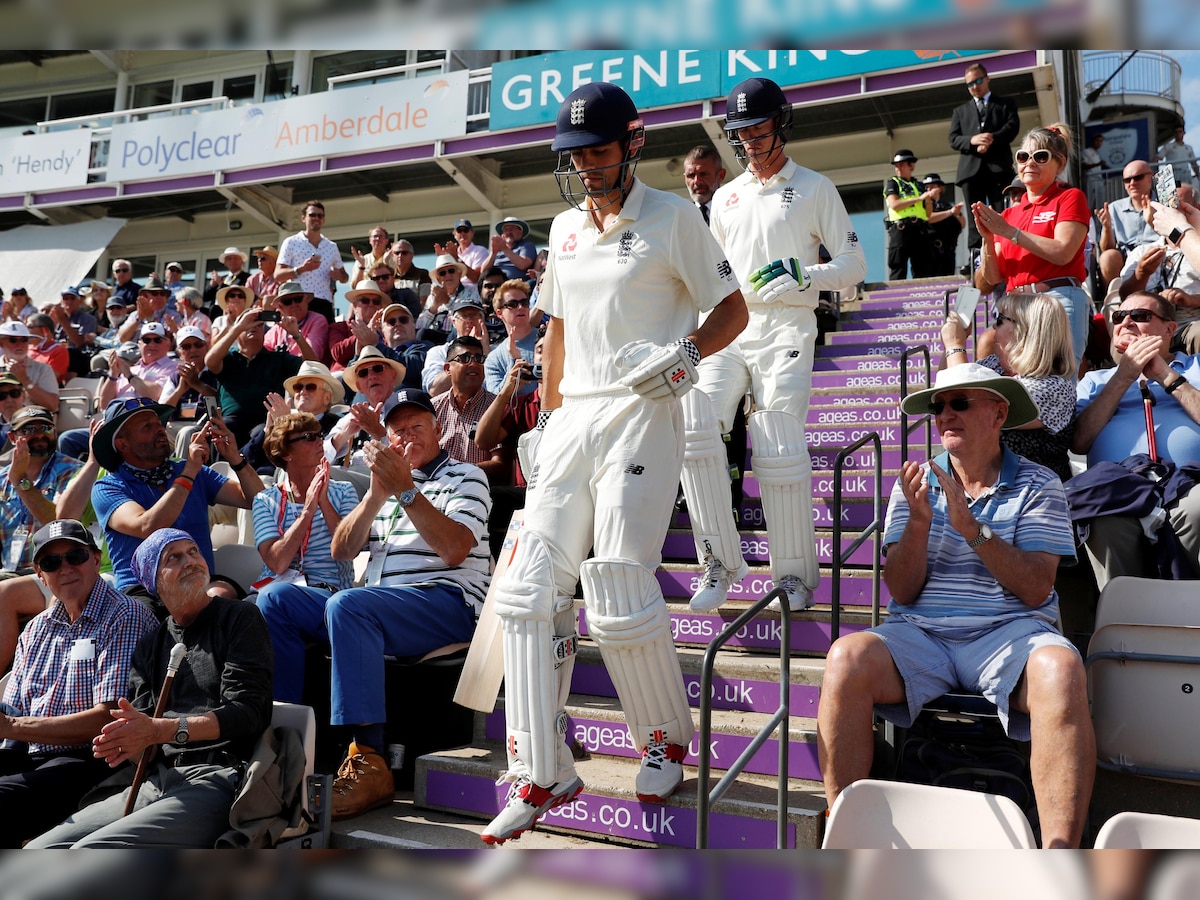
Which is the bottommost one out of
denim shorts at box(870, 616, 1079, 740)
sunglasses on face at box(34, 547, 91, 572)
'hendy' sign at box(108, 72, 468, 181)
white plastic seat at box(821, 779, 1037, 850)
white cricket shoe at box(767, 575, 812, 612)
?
white plastic seat at box(821, 779, 1037, 850)

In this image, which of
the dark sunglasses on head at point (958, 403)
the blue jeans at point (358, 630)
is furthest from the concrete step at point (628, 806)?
the dark sunglasses on head at point (958, 403)

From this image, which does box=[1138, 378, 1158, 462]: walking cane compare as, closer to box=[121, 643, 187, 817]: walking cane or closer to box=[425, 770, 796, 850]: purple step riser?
box=[425, 770, 796, 850]: purple step riser

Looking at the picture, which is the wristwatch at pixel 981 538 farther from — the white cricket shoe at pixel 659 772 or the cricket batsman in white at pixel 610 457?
the white cricket shoe at pixel 659 772

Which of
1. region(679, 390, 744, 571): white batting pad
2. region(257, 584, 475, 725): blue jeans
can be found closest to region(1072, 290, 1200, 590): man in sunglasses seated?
region(679, 390, 744, 571): white batting pad

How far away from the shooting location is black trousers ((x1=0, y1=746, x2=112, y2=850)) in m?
3.68

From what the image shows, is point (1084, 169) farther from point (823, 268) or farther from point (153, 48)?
point (153, 48)

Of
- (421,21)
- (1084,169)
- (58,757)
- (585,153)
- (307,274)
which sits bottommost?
(58,757)

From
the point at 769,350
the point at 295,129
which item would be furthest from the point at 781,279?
the point at 295,129

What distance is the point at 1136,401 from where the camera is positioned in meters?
4.62

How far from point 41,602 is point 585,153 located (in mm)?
3718

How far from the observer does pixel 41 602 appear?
5102mm

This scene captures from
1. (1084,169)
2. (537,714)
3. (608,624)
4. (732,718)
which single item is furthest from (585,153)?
(1084,169)

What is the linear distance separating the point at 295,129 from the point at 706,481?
49.3ft

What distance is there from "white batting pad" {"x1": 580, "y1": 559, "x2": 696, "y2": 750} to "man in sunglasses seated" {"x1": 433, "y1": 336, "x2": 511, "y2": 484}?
2.97 metres
